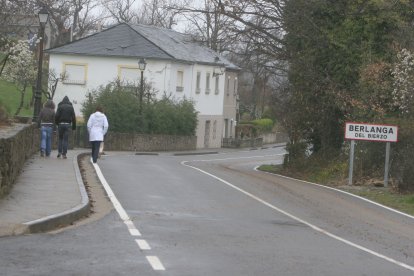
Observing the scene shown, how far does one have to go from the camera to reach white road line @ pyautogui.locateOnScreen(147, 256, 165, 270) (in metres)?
8.61

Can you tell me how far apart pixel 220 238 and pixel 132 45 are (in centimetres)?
4677

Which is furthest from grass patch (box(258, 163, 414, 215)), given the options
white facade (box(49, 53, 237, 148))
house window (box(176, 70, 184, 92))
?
house window (box(176, 70, 184, 92))

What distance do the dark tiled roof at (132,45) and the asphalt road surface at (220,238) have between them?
37451mm

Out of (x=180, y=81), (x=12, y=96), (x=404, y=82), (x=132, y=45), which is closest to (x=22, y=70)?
(x=132, y=45)

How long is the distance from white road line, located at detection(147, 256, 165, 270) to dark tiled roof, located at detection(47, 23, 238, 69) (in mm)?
46084

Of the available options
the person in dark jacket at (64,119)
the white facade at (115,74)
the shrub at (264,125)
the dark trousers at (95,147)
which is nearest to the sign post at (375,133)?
the dark trousers at (95,147)

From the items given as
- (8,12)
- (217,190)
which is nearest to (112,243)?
(217,190)

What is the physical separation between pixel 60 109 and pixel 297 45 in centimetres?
1184

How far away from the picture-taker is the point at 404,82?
2416 centimetres

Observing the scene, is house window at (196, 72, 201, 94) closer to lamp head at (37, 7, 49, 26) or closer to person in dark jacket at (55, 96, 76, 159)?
lamp head at (37, 7, 49, 26)

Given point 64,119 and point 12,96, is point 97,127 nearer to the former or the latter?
point 64,119

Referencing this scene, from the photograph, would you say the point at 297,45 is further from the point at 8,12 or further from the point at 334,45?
the point at 8,12

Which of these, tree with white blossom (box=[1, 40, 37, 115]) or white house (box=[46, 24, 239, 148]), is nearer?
tree with white blossom (box=[1, 40, 37, 115])

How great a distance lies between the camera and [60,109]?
23188mm
